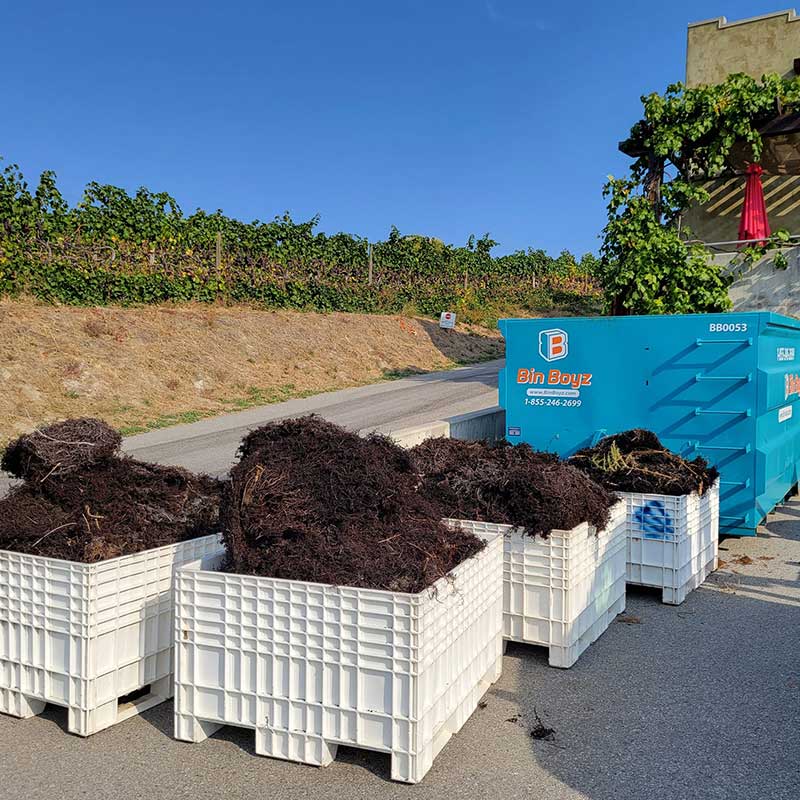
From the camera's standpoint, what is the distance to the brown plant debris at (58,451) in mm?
4609

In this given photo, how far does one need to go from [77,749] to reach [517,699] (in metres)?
2.32

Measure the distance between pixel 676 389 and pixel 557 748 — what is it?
4.55 meters

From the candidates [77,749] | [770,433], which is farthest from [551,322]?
[77,749]

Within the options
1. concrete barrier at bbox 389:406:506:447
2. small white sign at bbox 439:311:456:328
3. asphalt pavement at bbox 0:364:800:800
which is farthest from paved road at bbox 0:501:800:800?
small white sign at bbox 439:311:456:328

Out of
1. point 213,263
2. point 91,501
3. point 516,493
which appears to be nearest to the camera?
point 91,501

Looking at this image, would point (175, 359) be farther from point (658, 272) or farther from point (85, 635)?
point (85, 635)

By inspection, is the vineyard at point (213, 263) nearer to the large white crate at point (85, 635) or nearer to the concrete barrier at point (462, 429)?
the concrete barrier at point (462, 429)

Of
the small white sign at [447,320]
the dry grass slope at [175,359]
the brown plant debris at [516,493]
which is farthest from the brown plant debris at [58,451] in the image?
the small white sign at [447,320]

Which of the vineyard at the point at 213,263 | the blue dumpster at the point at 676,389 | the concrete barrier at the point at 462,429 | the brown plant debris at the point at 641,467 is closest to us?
the brown plant debris at the point at 641,467

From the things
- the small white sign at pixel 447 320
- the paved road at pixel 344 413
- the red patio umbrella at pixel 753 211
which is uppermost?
the red patio umbrella at pixel 753 211

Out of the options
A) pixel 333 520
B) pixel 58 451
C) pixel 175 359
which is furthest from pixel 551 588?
pixel 175 359

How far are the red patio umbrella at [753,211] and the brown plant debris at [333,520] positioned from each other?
12402 millimetres

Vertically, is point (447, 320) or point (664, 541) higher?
point (447, 320)

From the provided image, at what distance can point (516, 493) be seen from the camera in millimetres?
4898
